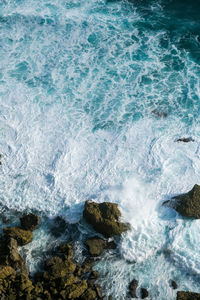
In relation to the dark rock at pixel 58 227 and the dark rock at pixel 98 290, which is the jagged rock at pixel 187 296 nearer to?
the dark rock at pixel 98 290

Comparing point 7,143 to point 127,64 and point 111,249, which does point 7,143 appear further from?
point 127,64

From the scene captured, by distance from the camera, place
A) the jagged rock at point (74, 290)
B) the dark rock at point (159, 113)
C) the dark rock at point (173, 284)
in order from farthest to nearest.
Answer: the dark rock at point (159, 113), the dark rock at point (173, 284), the jagged rock at point (74, 290)

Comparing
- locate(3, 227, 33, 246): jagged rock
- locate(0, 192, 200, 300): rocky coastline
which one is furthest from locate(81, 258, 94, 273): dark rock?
locate(3, 227, 33, 246): jagged rock

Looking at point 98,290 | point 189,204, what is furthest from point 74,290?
point 189,204

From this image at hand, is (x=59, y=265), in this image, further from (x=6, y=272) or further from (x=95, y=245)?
(x=6, y=272)

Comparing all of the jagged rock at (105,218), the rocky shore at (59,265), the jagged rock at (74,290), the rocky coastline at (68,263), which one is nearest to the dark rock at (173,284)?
the rocky coastline at (68,263)
